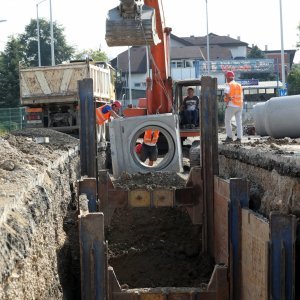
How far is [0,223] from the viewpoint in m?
4.41

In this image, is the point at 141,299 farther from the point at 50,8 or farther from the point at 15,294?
the point at 50,8

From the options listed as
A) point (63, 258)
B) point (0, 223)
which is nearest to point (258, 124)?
point (63, 258)

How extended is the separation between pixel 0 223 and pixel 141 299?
2764mm

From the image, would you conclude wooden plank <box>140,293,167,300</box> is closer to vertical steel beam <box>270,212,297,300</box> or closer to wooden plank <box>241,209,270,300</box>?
wooden plank <box>241,209,270,300</box>

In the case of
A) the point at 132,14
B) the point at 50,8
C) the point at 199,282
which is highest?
the point at 50,8

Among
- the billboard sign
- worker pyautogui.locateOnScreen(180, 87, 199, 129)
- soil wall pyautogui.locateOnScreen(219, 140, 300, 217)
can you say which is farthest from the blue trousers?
the billboard sign

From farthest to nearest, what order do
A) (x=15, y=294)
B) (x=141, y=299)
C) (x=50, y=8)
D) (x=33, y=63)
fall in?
(x=33, y=63)
(x=50, y=8)
(x=141, y=299)
(x=15, y=294)

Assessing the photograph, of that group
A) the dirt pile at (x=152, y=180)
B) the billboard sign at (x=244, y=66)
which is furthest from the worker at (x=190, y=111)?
the billboard sign at (x=244, y=66)

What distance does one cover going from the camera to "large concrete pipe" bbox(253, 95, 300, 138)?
12.6 meters

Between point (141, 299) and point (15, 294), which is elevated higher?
point (15, 294)

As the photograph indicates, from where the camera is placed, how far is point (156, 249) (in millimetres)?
8977

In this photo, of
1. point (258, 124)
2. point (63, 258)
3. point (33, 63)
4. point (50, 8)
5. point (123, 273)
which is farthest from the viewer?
point (33, 63)

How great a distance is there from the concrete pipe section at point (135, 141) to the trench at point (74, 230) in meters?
A: 0.90

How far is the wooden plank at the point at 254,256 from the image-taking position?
5.81m
